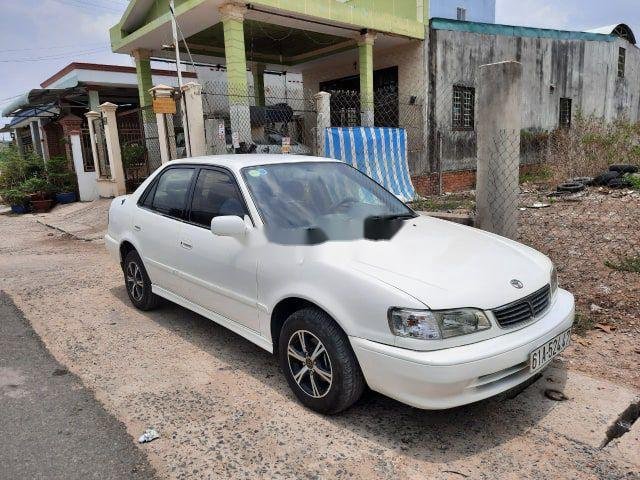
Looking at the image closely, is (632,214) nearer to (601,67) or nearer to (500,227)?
(500,227)

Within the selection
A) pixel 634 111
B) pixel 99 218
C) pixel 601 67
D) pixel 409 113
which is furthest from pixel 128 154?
pixel 634 111

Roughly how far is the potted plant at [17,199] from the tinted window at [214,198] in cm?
1269

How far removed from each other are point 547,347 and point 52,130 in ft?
72.5

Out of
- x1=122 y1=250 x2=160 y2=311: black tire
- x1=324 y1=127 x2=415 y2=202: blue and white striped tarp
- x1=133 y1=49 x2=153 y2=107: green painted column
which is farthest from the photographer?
x1=133 y1=49 x2=153 y2=107: green painted column

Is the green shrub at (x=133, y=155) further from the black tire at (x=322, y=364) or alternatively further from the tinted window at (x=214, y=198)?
the black tire at (x=322, y=364)

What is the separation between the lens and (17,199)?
46.2 feet

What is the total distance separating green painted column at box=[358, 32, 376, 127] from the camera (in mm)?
11914

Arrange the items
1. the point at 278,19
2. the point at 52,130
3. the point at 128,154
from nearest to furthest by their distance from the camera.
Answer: the point at 278,19 < the point at 128,154 < the point at 52,130

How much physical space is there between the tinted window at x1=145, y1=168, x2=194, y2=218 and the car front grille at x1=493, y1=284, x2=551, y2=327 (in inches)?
105

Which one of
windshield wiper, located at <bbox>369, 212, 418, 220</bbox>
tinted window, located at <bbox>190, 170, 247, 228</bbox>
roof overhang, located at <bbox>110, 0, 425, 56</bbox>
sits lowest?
windshield wiper, located at <bbox>369, 212, 418, 220</bbox>

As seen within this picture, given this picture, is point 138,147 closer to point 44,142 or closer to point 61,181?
point 61,181

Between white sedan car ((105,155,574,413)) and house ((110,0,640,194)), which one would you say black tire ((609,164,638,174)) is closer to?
house ((110,0,640,194))

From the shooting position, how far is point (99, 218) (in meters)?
11.2

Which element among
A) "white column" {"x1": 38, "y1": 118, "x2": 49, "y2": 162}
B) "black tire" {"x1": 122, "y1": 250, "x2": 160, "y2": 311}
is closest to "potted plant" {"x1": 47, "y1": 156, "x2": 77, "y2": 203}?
"white column" {"x1": 38, "y1": 118, "x2": 49, "y2": 162}
